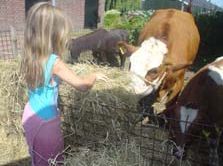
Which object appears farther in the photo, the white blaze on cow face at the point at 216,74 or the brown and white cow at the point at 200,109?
the white blaze on cow face at the point at 216,74

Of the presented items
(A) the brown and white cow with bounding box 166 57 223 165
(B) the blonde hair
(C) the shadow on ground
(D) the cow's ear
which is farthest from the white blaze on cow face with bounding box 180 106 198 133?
(D) the cow's ear

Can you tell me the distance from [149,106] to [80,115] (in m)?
1.67

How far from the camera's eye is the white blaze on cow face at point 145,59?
4797mm

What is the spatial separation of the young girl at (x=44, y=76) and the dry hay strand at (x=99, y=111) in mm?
611

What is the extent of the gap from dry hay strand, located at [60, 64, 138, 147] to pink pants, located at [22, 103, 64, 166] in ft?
1.86

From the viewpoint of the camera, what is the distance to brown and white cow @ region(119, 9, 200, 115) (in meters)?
5.12

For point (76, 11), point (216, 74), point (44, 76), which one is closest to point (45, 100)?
point (44, 76)

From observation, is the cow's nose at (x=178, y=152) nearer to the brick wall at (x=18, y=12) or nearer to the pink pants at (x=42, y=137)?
the pink pants at (x=42, y=137)

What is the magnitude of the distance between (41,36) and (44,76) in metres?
0.32

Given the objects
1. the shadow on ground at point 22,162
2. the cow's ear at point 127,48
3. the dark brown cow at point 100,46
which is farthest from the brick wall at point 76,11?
the shadow on ground at point 22,162

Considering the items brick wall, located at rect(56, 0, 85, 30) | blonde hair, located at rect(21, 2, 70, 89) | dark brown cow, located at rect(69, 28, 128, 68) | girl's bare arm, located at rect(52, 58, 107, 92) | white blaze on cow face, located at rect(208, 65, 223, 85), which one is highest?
blonde hair, located at rect(21, 2, 70, 89)

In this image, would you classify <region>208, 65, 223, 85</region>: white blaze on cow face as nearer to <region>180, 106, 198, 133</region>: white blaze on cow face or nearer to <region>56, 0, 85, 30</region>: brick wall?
<region>180, 106, 198, 133</region>: white blaze on cow face

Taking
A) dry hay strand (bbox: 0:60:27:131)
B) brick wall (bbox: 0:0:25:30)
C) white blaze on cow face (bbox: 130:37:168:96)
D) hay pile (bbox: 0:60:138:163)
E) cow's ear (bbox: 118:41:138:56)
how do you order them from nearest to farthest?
hay pile (bbox: 0:60:138:163)
dry hay strand (bbox: 0:60:27:131)
white blaze on cow face (bbox: 130:37:168:96)
cow's ear (bbox: 118:41:138:56)
brick wall (bbox: 0:0:25:30)

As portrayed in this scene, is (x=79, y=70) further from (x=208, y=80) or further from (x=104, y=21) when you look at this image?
(x=104, y=21)
